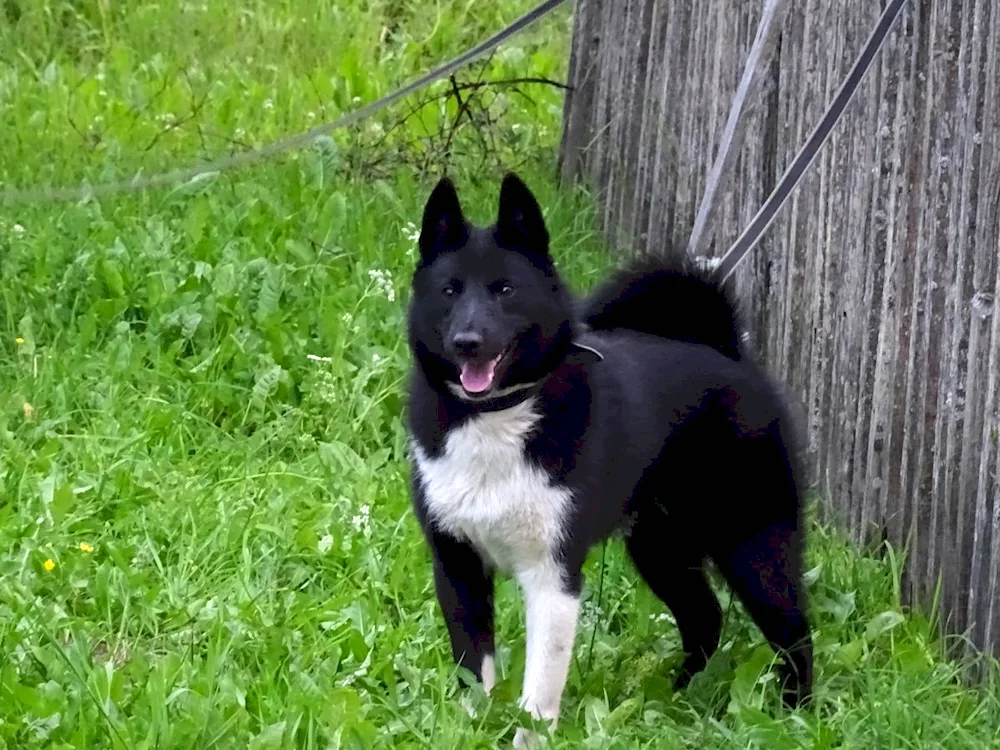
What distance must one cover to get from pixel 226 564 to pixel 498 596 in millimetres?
766

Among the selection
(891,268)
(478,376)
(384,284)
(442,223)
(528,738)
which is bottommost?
(528,738)

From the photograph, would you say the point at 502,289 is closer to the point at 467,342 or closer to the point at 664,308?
the point at 467,342

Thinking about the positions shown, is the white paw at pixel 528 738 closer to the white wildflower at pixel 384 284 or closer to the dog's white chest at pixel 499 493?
the dog's white chest at pixel 499 493

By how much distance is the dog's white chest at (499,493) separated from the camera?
3.27m

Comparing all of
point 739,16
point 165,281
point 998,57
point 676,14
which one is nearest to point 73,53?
point 165,281

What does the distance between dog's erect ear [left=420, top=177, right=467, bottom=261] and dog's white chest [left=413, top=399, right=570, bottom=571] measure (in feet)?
1.30

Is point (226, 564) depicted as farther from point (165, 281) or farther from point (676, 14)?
point (676, 14)

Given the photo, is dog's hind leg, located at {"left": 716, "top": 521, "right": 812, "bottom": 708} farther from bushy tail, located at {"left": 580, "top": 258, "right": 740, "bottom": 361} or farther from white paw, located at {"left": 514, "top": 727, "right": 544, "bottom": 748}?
white paw, located at {"left": 514, "top": 727, "right": 544, "bottom": 748}

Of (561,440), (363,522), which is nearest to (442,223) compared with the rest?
(561,440)

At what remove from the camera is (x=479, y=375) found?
324 centimetres

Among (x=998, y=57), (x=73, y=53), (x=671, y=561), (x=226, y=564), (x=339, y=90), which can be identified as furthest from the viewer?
(x=73, y=53)

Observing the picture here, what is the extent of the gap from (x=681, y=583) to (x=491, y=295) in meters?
0.99

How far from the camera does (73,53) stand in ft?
27.6

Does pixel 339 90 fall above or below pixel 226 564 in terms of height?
above
